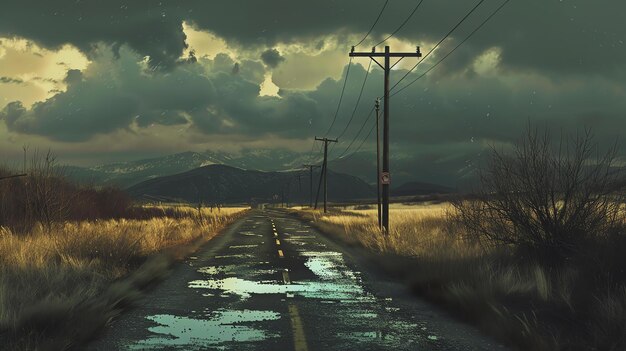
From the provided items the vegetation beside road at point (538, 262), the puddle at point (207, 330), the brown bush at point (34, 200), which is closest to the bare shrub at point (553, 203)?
the vegetation beside road at point (538, 262)

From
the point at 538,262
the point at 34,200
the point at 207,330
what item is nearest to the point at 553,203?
the point at 538,262

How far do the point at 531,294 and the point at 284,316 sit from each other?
13.5ft

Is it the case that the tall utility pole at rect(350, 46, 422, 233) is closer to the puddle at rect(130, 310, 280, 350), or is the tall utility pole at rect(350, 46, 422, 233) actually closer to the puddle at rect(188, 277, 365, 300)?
the puddle at rect(188, 277, 365, 300)

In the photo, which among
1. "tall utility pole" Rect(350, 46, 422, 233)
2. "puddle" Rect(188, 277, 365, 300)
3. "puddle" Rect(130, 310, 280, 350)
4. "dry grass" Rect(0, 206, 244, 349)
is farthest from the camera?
"tall utility pole" Rect(350, 46, 422, 233)

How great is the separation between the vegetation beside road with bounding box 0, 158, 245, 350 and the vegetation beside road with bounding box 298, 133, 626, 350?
5.69 metres

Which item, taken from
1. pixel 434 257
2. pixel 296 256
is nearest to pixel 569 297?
pixel 434 257

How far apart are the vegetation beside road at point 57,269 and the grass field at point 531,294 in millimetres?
5577

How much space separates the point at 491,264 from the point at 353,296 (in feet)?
10.2

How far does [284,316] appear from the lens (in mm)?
8367

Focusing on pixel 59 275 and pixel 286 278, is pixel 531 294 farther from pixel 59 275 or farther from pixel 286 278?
pixel 59 275

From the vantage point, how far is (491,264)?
1114cm

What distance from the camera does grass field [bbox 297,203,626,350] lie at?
21.0 feet

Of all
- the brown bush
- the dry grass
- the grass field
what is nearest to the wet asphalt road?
the grass field

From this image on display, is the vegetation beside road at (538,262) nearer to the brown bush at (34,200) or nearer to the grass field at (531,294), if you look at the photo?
the grass field at (531,294)
